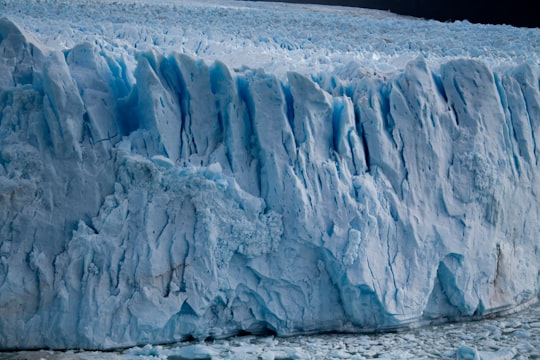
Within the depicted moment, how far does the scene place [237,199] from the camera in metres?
2.58

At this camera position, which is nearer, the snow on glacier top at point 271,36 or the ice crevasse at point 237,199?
the ice crevasse at point 237,199

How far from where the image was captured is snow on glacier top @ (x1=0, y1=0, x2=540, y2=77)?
312cm

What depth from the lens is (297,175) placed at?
266 centimetres

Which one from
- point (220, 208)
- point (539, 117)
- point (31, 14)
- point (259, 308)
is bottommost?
point (259, 308)

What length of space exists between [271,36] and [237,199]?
1.58 metres

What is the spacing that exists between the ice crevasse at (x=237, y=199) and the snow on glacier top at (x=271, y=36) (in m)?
0.25

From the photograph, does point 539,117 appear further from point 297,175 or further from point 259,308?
point 259,308

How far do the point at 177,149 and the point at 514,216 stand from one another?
4.86ft

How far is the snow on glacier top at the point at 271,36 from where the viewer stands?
312cm

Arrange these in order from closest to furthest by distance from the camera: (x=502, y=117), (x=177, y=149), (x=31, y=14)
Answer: (x=177, y=149), (x=502, y=117), (x=31, y=14)

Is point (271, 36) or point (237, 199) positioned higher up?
point (271, 36)

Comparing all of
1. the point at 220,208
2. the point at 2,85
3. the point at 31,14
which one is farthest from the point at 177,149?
the point at 31,14

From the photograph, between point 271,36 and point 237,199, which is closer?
→ point 237,199

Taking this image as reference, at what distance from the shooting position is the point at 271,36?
3.90 metres
